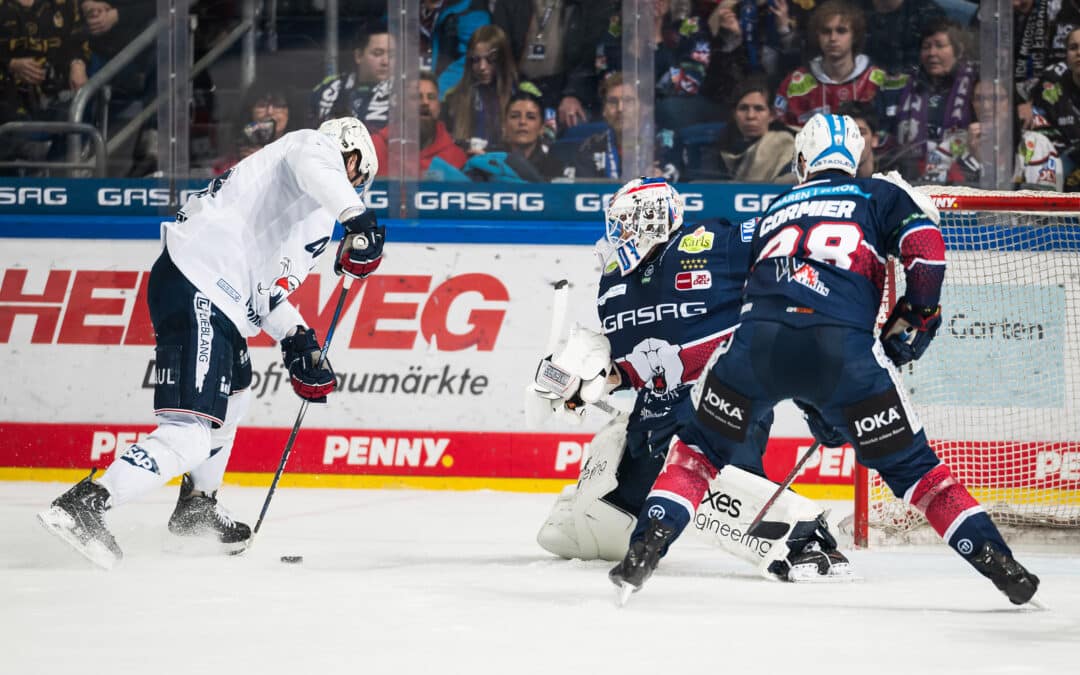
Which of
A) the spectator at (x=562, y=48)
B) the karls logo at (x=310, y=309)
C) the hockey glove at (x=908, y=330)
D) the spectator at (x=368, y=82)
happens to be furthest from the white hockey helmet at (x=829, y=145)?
the spectator at (x=368, y=82)

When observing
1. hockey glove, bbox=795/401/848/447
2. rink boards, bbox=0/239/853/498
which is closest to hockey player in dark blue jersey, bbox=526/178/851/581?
hockey glove, bbox=795/401/848/447

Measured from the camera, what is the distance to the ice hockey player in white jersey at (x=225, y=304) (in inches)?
163

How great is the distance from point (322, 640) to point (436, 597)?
2.08 ft

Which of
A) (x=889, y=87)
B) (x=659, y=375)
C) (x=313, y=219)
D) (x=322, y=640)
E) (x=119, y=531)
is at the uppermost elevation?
(x=889, y=87)

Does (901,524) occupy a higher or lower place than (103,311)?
lower

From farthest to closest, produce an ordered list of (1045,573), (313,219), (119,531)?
(119,531) < (313,219) < (1045,573)

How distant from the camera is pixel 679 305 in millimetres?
4203

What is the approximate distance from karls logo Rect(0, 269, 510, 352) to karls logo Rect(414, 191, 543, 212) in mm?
390

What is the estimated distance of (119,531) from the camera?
16.2ft

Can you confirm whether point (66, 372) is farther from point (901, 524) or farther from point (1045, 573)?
point (1045, 573)

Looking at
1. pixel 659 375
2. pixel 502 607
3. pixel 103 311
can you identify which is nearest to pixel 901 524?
pixel 659 375

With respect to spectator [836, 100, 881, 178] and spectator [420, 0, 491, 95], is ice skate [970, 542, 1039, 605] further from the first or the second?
spectator [420, 0, 491, 95]

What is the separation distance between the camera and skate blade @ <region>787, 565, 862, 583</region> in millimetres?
4031

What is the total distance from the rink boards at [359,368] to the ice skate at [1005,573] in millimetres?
2836
